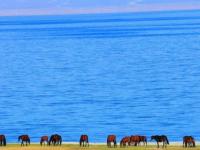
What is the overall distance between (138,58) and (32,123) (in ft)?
241

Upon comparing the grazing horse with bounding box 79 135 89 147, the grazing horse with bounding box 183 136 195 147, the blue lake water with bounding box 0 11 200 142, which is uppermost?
the blue lake water with bounding box 0 11 200 142

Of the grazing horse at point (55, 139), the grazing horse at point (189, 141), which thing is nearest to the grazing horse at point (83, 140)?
the grazing horse at point (55, 139)

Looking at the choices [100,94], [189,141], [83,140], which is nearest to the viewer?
[189,141]

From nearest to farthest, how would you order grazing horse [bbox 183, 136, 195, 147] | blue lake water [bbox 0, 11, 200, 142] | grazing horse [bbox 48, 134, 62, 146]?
grazing horse [bbox 183, 136, 195, 147]
grazing horse [bbox 48, 134, 62, 146]
blue lake water [bbox 0, 11, 200, 142]

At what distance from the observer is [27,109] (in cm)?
7475

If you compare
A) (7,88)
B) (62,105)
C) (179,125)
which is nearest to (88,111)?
(62,105)

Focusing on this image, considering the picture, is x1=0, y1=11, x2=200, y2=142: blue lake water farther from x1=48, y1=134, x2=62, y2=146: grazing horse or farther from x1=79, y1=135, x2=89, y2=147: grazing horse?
x1=48, y1=134, x2=62, y2=146: grazing horse

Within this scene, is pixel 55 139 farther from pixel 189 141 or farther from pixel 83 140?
pixel 189 141

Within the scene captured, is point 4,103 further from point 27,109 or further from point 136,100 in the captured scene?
point 136,100

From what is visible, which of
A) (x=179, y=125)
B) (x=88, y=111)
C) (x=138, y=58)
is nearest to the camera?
(x=179, y=125)

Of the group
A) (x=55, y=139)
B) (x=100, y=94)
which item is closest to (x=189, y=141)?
(x=55, y=139)

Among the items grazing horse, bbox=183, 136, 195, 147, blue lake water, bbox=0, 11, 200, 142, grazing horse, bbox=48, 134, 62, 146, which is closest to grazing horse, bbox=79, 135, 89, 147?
grazing horse, bbox=48, 134, 62, 146

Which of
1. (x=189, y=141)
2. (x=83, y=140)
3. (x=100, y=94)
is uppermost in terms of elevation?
(x=100, y=94)

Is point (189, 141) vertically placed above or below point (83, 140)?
below
